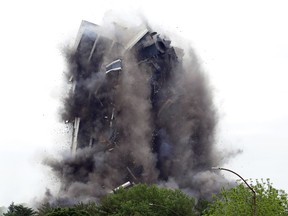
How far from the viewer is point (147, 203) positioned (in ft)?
260

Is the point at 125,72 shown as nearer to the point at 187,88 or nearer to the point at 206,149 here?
the point at 187,88

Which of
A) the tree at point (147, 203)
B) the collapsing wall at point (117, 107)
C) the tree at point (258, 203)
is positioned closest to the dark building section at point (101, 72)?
the collapsing wall at point (117, 107)

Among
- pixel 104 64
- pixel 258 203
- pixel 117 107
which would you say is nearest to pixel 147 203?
pixel 258 203

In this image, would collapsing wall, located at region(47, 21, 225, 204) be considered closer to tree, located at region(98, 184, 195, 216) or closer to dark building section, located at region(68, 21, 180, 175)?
dark building section, located at region(68, 21, 180, 175)

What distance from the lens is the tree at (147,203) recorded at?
77.1 metres

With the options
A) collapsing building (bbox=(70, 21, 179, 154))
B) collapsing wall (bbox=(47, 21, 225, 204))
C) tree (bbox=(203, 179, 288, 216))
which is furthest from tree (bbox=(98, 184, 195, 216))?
collapsing building (bbox=(70, 21, 179, 154))

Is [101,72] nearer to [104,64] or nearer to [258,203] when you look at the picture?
[104,64]

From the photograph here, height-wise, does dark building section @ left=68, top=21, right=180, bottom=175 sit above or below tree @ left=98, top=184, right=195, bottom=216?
above

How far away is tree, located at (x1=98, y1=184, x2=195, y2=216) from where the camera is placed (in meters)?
77.1

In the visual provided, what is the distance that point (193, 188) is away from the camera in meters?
128

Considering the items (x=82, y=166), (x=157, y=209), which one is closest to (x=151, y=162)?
(x=82, y=166)

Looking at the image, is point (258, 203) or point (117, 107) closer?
point (258, 203)

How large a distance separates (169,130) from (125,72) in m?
21.5

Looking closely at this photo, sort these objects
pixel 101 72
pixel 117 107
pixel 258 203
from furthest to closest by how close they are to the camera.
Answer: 1. pixel 117 107
2. pixel 101 72
3. pixel 258 203
